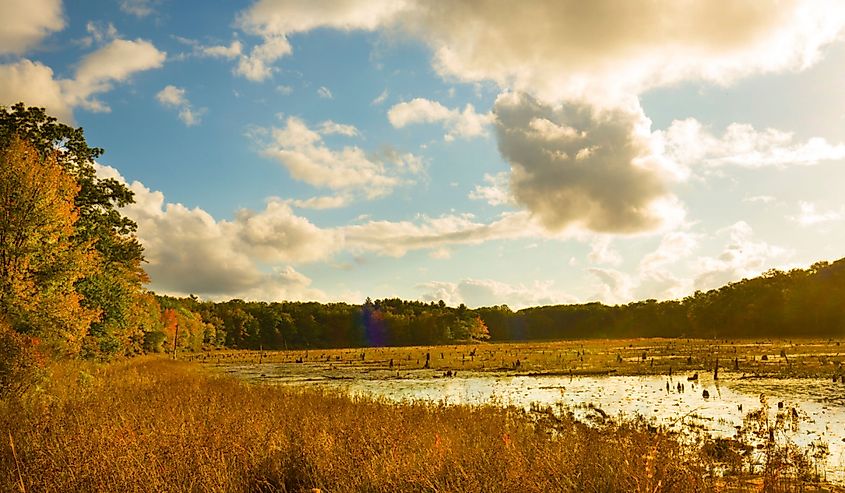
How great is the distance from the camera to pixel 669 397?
22953mm

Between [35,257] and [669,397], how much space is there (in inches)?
1091

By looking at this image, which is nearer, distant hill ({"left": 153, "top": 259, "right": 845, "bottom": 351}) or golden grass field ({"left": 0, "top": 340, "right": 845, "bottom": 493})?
golden grass field ({"left": 0, "top": 340, "right": 845, "bottom": 493})

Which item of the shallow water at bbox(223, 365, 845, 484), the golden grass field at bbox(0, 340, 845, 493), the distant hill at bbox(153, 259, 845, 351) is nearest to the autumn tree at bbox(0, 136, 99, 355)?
the golden grass field at bbox(0, 340, 845, 493)

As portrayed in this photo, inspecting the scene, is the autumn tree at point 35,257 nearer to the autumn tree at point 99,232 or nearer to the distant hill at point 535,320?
the autumn tree at point 99,232

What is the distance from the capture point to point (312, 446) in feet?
35.3

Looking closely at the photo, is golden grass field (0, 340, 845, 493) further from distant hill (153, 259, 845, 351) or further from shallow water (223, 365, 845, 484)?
distant hill (153, 259, 845, 351)

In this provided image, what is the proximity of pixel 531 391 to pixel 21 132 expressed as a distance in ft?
104

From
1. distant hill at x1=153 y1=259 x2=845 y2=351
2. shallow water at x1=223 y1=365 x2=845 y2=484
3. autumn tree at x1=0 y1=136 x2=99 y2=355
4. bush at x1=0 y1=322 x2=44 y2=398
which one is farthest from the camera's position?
distant hill at x1=153 y1=259 x2=845 y2=351

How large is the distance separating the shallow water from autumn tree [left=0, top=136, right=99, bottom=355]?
44.4 ft

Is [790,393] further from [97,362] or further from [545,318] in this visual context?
[545,318]

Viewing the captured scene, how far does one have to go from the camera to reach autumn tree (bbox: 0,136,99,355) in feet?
72.7

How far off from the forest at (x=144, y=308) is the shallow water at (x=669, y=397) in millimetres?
14831

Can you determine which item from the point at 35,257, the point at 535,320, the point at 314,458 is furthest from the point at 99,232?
the point at 535,320

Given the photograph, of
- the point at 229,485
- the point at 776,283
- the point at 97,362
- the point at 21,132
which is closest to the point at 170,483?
the point at 229,485
